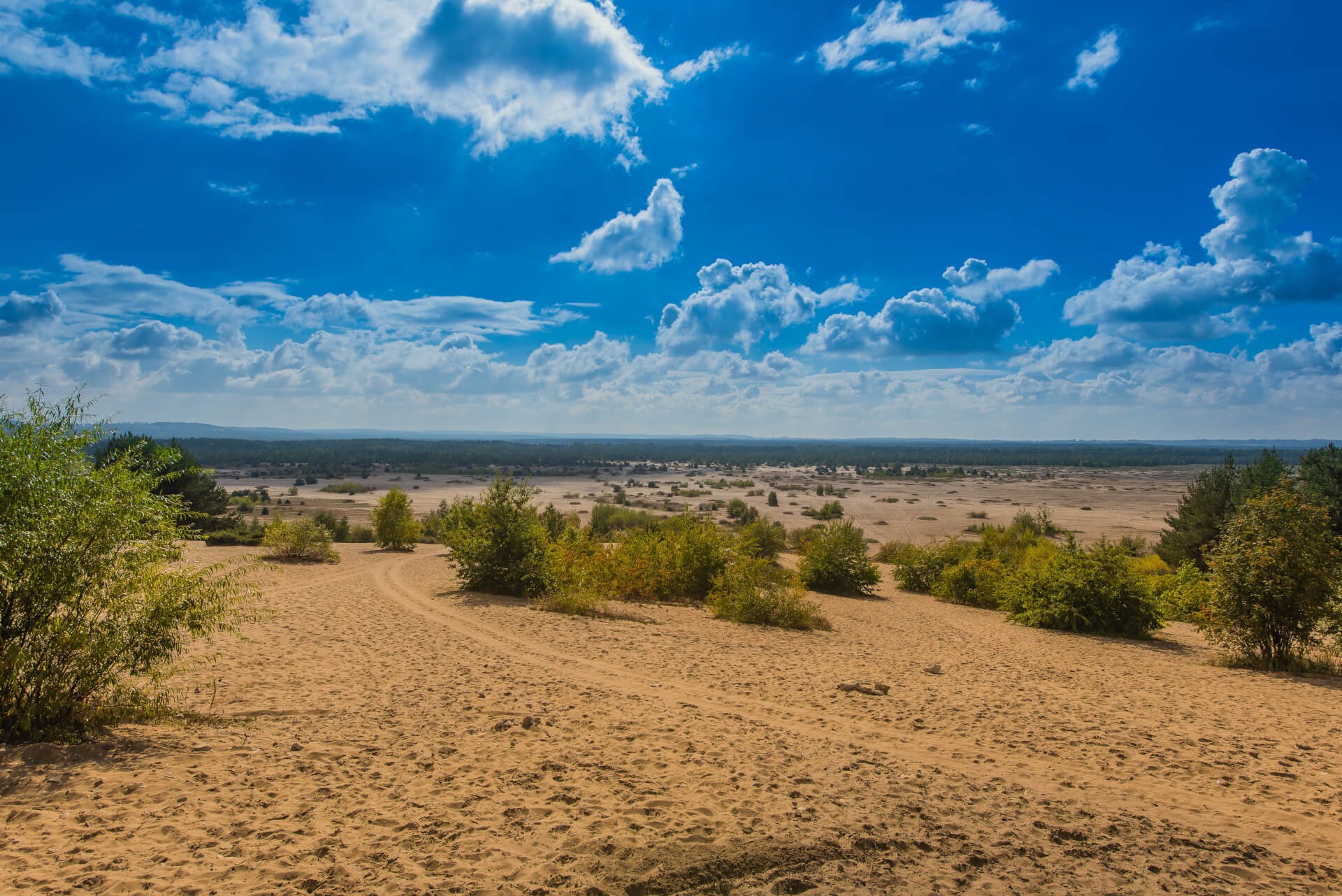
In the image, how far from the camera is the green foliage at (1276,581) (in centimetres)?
1324

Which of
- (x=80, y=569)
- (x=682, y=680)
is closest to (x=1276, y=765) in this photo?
(x=682, y=680)

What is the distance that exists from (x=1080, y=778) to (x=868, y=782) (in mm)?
2418

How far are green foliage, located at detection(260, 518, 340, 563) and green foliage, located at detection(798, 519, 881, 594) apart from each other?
18.7 metres

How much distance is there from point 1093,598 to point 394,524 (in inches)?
1111

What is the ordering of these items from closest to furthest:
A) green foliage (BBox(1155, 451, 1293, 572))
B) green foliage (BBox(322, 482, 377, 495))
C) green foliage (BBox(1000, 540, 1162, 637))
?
green foliage (BBox(1000, 540, 1162, 637)), green foliage (BBox(1155, 451, 1293, 572)), green foliage (BBox(322, 482, 377, 495))

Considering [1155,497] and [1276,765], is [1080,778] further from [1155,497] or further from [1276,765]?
[1155,497]

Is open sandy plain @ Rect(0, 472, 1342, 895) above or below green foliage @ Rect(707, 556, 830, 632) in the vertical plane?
above

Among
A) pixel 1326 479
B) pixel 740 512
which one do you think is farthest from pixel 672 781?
pixel 740 512

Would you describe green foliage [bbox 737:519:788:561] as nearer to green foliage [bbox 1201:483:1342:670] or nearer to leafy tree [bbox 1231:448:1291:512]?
green foliage [bbox 1201:483:1342:670]

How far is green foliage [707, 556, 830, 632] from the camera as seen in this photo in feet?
56.6

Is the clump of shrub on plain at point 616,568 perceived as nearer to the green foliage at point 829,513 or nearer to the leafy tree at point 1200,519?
the leafy tree at point 1200,519

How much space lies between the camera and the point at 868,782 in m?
6.82

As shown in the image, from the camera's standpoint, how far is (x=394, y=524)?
31953mm

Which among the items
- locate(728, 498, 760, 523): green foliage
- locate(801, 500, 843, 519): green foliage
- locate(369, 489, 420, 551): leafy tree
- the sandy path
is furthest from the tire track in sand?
locate(801, 500, 843, 519): green foliage
